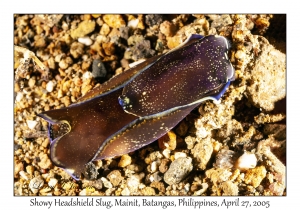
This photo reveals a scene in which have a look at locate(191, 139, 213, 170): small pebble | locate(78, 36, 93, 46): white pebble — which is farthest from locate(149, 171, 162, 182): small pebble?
locate(78, 36, 93, 46): white pebble

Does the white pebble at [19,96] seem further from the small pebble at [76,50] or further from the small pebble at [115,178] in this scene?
the small pebble at [115,178]

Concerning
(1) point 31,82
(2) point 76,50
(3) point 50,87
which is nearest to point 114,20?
(2) point 76,50

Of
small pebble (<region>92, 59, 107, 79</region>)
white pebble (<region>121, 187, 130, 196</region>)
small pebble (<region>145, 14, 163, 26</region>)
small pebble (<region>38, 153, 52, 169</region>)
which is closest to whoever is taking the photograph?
white pebble (<region>121, 187, 130, 196</region>)

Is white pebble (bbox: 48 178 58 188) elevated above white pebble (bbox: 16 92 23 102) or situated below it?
below

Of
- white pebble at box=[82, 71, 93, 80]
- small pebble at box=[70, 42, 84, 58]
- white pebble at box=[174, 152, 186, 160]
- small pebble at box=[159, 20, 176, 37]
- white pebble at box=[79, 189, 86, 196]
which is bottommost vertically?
white pebble at box=[79, 189, 86, 196]

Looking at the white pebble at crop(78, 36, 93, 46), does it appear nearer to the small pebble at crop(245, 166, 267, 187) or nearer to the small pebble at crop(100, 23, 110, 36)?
the small pebble at crop(100, 23, 110, 36)
